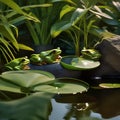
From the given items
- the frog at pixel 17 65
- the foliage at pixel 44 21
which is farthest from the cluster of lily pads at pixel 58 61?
the foliage at pixel 44 21

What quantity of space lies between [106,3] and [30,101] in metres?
1.76

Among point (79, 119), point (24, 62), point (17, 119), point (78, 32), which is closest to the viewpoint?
point (17, 119)

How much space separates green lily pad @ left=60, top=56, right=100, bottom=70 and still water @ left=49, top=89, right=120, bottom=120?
213 millimetres

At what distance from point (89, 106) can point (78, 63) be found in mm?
463

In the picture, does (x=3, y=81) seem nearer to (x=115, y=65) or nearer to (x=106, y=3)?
(x=115, y=65)

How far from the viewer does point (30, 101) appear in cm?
71

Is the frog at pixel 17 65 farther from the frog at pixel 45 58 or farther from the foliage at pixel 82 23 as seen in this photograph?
the foliage at pixel 82 23

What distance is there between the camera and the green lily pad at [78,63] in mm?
1597

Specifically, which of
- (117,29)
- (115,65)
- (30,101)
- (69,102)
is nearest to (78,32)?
(117,29)

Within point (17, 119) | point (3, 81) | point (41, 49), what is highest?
point (17, 119)

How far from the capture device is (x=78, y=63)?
163 cm

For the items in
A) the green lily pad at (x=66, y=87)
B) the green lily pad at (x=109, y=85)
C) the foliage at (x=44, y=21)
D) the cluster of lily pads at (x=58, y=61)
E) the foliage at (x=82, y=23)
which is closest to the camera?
the green lily pad at (x=66, y=87)

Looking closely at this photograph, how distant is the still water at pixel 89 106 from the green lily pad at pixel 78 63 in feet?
0.70

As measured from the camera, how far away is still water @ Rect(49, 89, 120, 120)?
108cm
